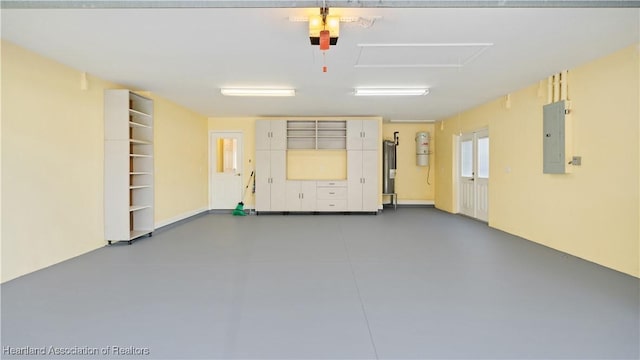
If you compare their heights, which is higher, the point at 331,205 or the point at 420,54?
the point at 420,54

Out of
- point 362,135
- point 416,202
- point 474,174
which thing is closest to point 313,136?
point 362,135

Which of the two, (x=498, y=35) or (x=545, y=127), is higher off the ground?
(x=498, y=35)

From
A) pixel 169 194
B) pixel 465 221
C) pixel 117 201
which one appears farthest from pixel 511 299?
pixel 169 194

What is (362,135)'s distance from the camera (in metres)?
7.90

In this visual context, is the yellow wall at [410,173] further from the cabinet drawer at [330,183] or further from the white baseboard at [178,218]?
the white baseboard at [178,218]

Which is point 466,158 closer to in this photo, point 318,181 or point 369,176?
point 369,176

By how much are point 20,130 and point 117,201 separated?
5.07 ft

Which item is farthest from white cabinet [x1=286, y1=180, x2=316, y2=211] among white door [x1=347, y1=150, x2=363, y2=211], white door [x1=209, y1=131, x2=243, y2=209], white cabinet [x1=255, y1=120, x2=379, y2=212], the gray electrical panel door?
the gray electrical panel door

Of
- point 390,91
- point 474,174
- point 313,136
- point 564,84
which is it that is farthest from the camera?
point 313,136

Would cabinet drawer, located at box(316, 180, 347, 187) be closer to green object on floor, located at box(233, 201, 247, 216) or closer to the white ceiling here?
green object on floor, located at box(233, 201, 247, 216)

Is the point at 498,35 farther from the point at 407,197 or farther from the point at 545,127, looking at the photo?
the point at 407,197

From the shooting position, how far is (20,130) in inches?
134

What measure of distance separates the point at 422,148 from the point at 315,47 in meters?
6.31

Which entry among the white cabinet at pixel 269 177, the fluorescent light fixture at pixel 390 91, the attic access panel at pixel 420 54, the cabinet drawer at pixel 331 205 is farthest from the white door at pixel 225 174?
the attic access panel at pixel 420 54
